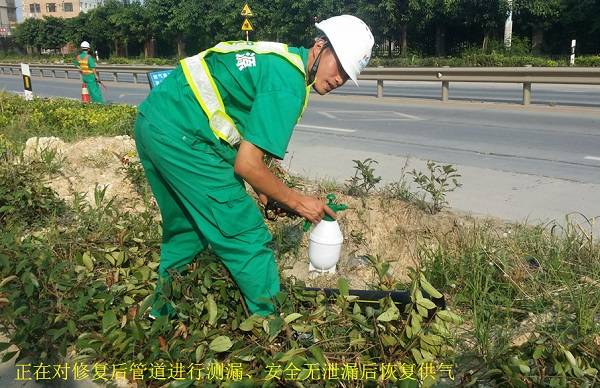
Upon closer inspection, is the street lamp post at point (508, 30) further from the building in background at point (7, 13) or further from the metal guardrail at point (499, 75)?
the building in background at point (7, 13)

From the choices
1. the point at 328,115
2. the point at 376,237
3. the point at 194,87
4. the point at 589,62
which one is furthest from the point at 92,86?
the point at 589,62

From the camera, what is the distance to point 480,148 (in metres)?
7.96

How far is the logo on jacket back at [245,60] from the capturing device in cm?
234

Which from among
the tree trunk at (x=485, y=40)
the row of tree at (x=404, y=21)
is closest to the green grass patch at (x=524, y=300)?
the row of tree at (x=404, y=21)

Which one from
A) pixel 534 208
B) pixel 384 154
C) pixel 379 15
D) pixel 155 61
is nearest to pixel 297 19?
pixel 379 15

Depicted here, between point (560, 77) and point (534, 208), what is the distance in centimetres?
818

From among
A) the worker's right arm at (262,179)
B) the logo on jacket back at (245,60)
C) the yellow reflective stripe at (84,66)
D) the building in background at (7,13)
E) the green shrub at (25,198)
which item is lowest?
the green shrub at (25,198)

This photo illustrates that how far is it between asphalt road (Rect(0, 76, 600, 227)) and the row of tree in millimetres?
16605

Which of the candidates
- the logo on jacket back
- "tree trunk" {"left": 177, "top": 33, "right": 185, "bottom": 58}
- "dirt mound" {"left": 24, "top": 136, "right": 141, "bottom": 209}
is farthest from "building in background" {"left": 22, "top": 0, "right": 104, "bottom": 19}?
the logo on jacket back

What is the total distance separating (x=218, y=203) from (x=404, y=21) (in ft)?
100

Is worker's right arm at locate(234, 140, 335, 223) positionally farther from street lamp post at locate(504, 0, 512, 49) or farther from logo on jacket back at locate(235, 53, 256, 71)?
street lamp post at locate(504, 0, 512, 49)

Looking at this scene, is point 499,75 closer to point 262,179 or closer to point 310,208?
point 310,208

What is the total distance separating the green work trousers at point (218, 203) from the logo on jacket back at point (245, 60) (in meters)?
0.37

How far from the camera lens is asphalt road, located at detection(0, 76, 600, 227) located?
5.41m
